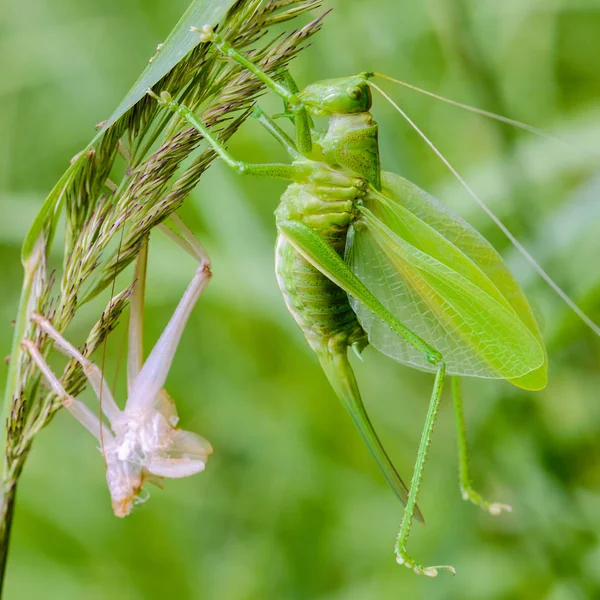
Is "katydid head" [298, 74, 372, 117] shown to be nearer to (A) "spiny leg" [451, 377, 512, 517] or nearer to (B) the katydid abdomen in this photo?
(B) the katydid abdomen

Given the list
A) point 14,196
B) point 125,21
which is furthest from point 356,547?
point 125,21

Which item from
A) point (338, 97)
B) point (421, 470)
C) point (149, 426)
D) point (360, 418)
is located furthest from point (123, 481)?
point (338, 97)

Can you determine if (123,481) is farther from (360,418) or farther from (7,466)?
(360,418)

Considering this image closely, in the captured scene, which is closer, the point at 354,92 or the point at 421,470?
the point at 421,470

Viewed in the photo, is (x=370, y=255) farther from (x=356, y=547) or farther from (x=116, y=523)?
(x=116, y=523)

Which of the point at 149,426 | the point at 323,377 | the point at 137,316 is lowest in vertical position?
the point at 323,377

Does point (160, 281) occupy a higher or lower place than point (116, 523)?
higher

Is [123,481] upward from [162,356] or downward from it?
downward

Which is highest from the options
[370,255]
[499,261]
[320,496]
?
[370,255]
